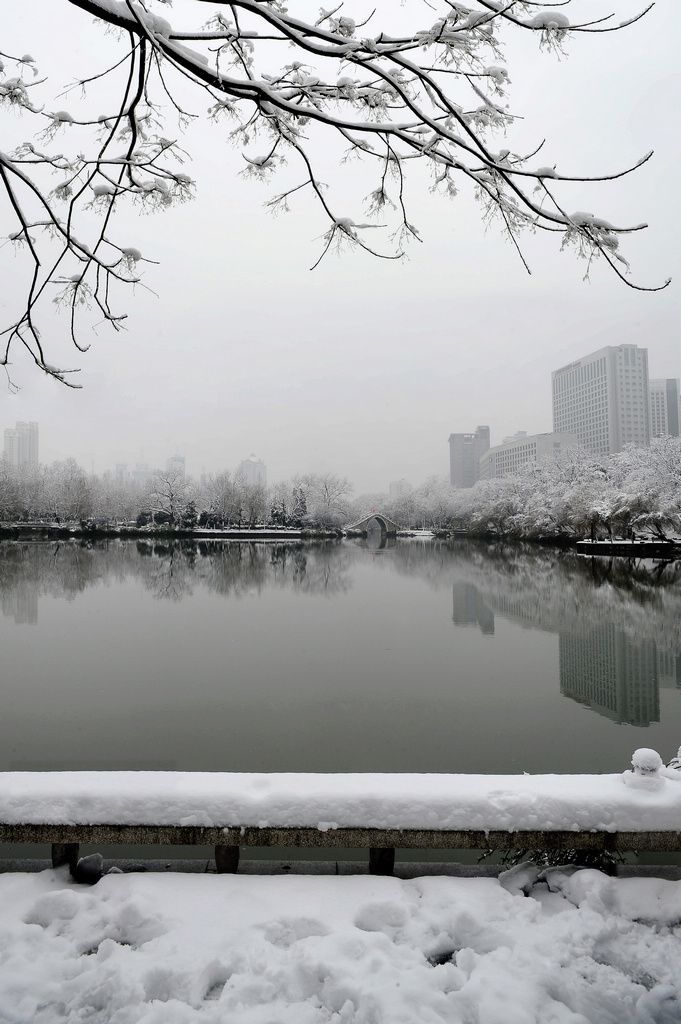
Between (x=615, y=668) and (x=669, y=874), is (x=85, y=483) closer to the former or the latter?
(x=615, y=668)

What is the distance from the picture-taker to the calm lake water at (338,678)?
21.7 feet

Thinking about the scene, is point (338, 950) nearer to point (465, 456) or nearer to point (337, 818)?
point (337, 818)

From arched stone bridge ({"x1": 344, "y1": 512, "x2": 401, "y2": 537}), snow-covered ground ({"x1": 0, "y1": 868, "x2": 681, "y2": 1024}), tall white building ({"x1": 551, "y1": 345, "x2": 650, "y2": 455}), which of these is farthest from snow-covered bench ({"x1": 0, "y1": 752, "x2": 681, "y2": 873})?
tall white building ({"x1": 551, "y1": 345, "x2": 650, "y2": 455})

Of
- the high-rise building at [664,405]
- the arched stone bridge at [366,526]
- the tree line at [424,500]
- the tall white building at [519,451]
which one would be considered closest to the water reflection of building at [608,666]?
the tree line at [424,500]

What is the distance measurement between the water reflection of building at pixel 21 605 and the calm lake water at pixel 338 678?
78 mm

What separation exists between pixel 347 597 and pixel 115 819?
16.9m

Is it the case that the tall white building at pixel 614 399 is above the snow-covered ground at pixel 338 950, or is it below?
above

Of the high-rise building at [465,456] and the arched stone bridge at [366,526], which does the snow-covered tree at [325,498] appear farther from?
the high-rise building at [465,456]

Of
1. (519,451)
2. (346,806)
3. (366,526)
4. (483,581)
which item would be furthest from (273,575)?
(519,451)

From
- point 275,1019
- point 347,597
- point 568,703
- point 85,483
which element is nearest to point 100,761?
point 275,1019

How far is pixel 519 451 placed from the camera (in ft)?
383

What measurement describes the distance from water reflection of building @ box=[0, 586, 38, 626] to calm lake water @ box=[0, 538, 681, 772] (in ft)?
0.26

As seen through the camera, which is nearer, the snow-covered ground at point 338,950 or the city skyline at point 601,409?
the snow-covered ground at point 338,950

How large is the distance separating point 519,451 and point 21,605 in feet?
363
